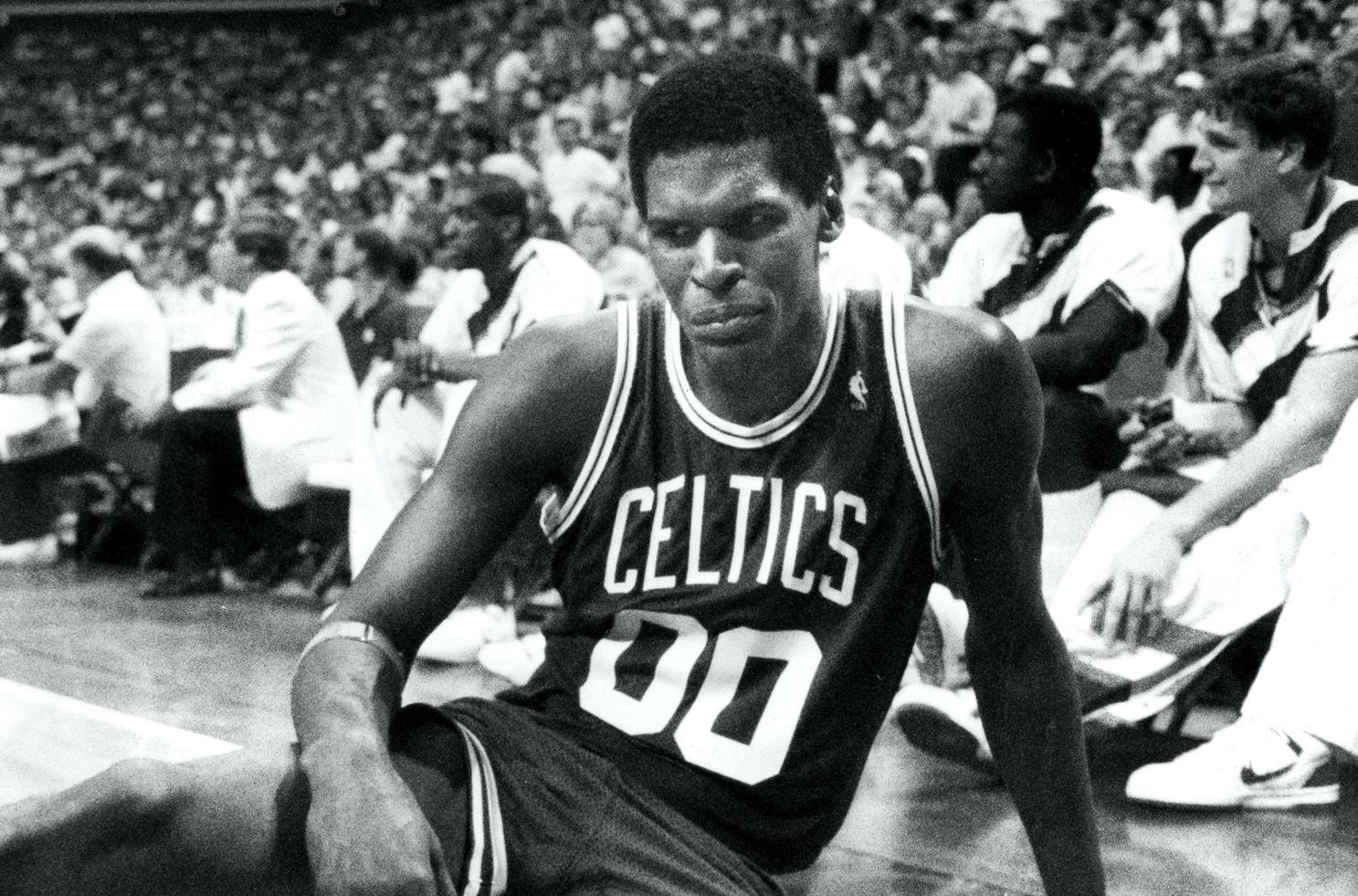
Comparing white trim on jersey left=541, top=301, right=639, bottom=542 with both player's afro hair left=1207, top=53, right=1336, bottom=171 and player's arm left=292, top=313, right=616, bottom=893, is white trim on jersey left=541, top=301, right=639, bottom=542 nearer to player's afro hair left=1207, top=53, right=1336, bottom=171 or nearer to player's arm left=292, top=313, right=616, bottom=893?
player's arm left=292, top=313, right=616, bottom=893

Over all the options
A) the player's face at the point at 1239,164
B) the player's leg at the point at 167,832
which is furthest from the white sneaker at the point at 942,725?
the player's leg at the point at 167,832

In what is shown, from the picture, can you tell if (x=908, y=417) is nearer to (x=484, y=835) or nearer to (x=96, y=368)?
(x=484, y=835)

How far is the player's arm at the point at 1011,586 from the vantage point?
160cm

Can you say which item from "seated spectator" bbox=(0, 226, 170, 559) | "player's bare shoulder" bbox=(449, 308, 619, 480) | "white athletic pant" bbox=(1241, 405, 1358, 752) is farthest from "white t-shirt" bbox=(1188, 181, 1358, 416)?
"seated spectator" bbox=(0, 226, 170, 559)

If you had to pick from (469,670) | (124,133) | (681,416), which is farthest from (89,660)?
(124,133)

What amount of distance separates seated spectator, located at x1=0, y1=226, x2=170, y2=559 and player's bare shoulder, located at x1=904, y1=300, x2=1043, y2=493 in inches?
217

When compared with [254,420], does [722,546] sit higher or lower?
higher

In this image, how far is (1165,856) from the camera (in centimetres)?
285

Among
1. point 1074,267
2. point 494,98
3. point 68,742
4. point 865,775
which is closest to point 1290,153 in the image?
point 1074,267

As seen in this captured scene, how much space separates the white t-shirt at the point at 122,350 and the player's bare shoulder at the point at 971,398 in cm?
557

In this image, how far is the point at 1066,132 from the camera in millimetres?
4008

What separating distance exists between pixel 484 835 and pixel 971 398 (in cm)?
60

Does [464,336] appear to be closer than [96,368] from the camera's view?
Yes

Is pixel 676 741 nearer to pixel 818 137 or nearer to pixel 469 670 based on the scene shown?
pixel 818 137
